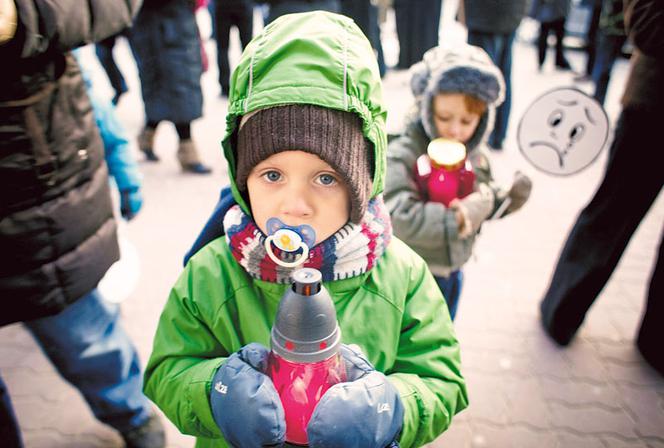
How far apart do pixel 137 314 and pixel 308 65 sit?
2.40 meters

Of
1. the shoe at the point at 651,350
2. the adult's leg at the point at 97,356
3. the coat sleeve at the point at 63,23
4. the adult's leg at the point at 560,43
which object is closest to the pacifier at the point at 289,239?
the coat sleeve at the point at 63,23

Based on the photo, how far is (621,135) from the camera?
2.33 m

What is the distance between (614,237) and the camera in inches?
97.4

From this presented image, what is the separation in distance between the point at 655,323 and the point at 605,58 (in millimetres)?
3851

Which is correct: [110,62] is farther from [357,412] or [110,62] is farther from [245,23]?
[357,412]

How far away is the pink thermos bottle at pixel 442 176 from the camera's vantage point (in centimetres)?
178

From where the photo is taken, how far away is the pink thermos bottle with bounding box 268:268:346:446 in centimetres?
89

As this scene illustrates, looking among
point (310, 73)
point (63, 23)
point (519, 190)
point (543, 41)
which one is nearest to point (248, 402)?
point (310, 73)

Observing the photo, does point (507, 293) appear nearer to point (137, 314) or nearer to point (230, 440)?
point (137, 314)

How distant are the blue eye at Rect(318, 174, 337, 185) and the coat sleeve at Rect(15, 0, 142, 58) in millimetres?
830

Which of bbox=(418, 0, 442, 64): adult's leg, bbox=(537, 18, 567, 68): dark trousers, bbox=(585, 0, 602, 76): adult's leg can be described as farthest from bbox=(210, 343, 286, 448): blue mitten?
bbox=(537, 18, 567, 68): dark trousers

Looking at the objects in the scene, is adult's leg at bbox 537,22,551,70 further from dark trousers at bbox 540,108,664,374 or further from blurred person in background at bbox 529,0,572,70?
dark trousers at bbox 540,108,664,374

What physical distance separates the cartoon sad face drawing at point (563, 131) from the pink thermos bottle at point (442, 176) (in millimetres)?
302

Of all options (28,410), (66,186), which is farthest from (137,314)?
(66,186)
